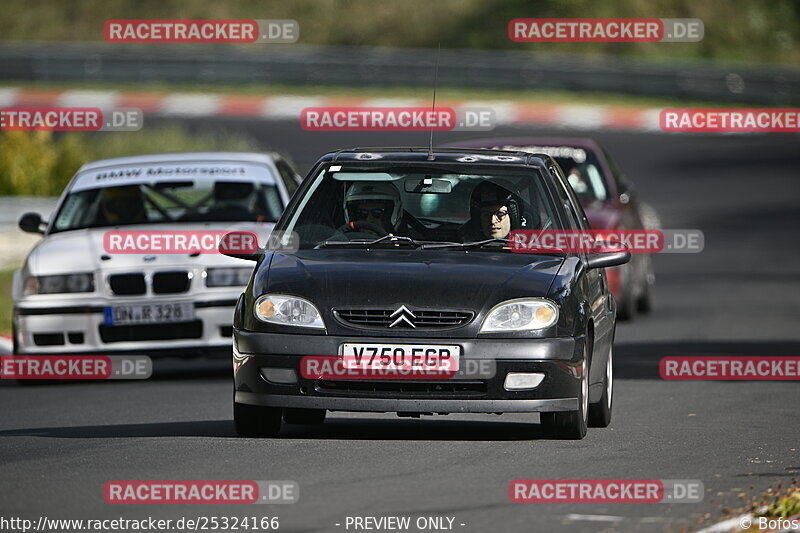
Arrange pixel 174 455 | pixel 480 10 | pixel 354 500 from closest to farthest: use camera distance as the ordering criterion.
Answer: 1. pixel 354 500
2. pixel 174 455
3. pixel 480 10

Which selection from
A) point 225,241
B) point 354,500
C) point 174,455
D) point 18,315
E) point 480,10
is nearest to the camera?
point 354,500

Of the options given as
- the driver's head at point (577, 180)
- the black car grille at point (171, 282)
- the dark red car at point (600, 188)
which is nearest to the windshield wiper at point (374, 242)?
the black car grille at point (171, 282)

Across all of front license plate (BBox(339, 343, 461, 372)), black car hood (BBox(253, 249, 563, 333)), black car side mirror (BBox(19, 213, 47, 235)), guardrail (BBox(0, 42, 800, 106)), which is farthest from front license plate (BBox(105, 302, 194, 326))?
guardrail (BBox(0, 42, 800, 106))

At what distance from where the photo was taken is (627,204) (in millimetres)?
17391

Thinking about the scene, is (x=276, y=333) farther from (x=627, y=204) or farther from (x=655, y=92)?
(x=655, y=92)

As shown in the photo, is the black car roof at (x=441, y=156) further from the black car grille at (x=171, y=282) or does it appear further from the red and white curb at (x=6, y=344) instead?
the red and white curb at (x=6, y=344)

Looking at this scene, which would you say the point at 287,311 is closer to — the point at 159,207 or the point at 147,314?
the point at 147,314

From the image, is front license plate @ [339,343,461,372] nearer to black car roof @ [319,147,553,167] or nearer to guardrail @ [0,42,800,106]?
black car roof @ [319,147,553,167]

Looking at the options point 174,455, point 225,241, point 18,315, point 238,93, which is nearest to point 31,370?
point 18,315

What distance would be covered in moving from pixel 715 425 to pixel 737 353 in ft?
14.3

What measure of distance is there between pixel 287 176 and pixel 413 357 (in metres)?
5.92

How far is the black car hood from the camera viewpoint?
895 centimetres

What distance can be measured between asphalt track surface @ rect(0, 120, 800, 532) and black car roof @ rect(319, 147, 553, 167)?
147 cm

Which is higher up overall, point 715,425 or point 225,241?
point 225,241
